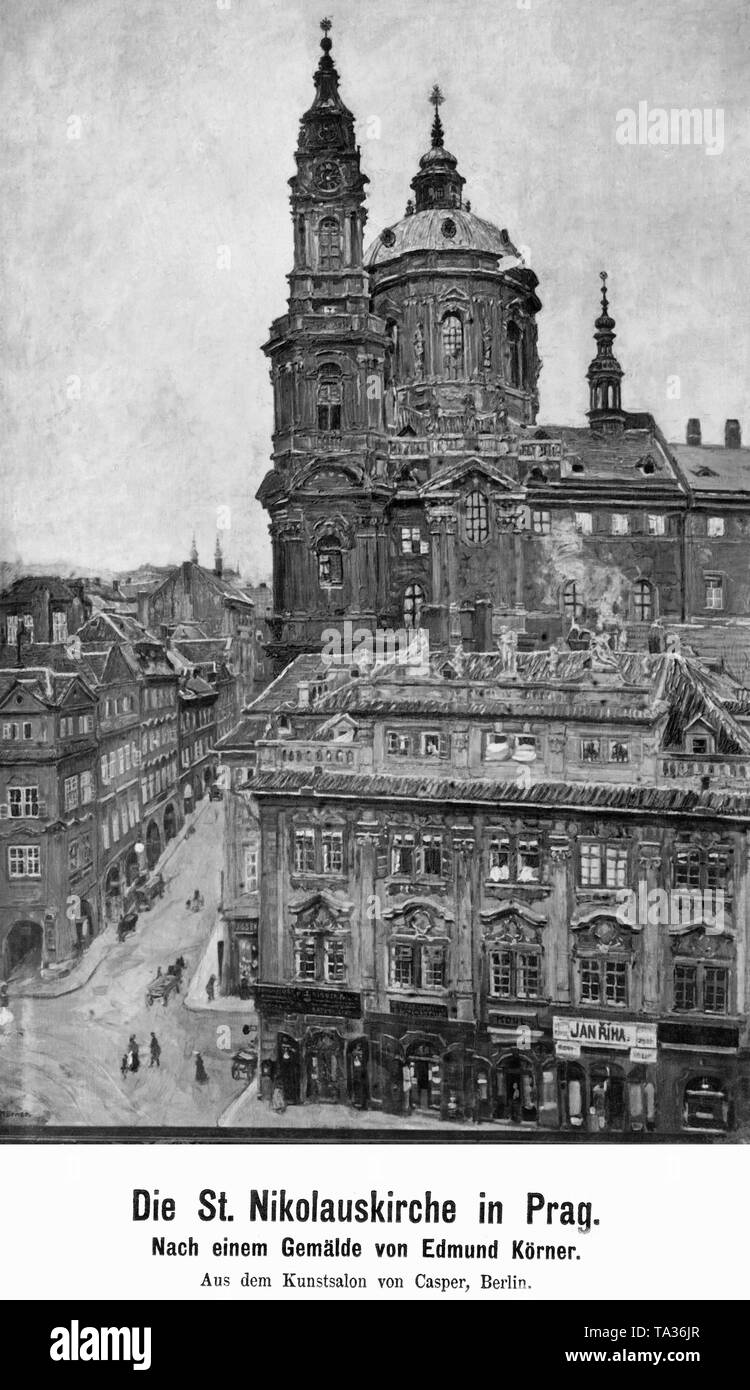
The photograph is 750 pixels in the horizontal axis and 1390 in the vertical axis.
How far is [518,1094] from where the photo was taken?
15.9 feet

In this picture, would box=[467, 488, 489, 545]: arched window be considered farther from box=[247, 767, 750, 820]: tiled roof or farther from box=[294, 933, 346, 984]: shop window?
box=[294, 933, 346, 984]: shop window

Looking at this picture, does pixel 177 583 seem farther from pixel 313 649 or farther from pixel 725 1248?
pixel 725 1248

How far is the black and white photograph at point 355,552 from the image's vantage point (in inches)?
192

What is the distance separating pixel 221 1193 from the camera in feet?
15.6

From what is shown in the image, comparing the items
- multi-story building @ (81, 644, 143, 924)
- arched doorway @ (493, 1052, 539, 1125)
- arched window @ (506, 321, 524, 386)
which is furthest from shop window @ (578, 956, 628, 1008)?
arched window @ (506, 321, 524, 386)

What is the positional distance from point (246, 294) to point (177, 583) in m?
1.28

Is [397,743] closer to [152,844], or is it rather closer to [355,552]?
[355,552]

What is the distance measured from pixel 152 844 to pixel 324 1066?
1181mm

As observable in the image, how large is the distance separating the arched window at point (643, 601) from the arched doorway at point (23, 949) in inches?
114

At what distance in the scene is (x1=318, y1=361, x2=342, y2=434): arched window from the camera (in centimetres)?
512

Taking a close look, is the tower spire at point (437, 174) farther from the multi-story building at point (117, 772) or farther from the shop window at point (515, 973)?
the shop window at point (515, 973)

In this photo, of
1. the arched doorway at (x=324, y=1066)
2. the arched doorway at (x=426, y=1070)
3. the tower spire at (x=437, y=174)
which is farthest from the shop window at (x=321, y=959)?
the tower spire at (x=437, y=174)

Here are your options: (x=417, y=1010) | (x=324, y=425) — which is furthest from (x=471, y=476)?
(x=417, y=1010)

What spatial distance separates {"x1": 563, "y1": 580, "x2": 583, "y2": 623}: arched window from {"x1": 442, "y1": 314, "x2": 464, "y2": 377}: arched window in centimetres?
106
